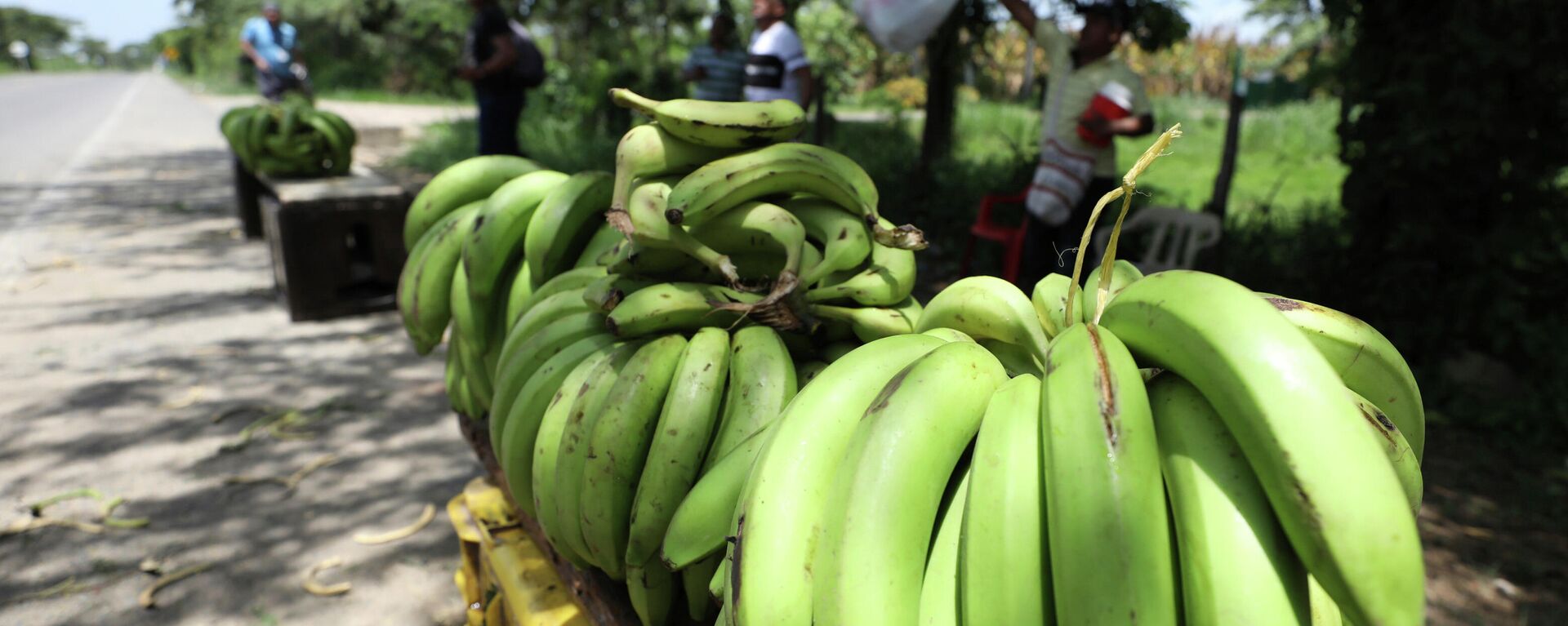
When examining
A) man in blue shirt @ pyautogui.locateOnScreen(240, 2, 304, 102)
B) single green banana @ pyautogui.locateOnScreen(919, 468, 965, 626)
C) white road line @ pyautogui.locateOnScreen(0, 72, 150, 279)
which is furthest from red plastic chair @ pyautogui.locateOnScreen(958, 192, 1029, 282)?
man in blue shirt @ pyautogui.locateOnScreen(240, 2, 304, 102)

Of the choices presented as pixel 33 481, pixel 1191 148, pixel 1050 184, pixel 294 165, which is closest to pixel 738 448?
pixel 33 481

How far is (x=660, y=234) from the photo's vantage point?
4.61ft

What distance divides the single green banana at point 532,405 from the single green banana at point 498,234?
1.32 ft

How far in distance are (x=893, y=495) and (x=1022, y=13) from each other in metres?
3.99

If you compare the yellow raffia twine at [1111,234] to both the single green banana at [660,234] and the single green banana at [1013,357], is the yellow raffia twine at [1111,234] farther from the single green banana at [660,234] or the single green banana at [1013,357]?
the single green banana at [660,234]

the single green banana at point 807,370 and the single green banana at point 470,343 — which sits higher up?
the single green banana at point 807,370

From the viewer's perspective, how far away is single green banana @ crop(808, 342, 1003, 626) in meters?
0.84

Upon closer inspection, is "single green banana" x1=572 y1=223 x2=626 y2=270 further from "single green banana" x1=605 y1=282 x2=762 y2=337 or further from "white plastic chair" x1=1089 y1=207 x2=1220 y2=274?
"white plastic chair" x1=1089 y1=207 x2=1220 y2=274

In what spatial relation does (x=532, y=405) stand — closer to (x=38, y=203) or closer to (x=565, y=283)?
(x=565, y=283)

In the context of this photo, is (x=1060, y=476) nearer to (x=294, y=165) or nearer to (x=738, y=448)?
(x=738, y=448)

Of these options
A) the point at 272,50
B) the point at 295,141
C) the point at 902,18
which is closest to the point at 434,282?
the point at 902,18

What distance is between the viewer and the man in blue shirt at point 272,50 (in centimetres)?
847

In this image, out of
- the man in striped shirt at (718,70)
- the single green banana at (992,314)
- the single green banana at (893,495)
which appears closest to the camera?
the single green banana at (893,495)

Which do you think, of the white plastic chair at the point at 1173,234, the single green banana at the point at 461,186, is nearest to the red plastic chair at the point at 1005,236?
the white plastic chair at the point at 1173,234
